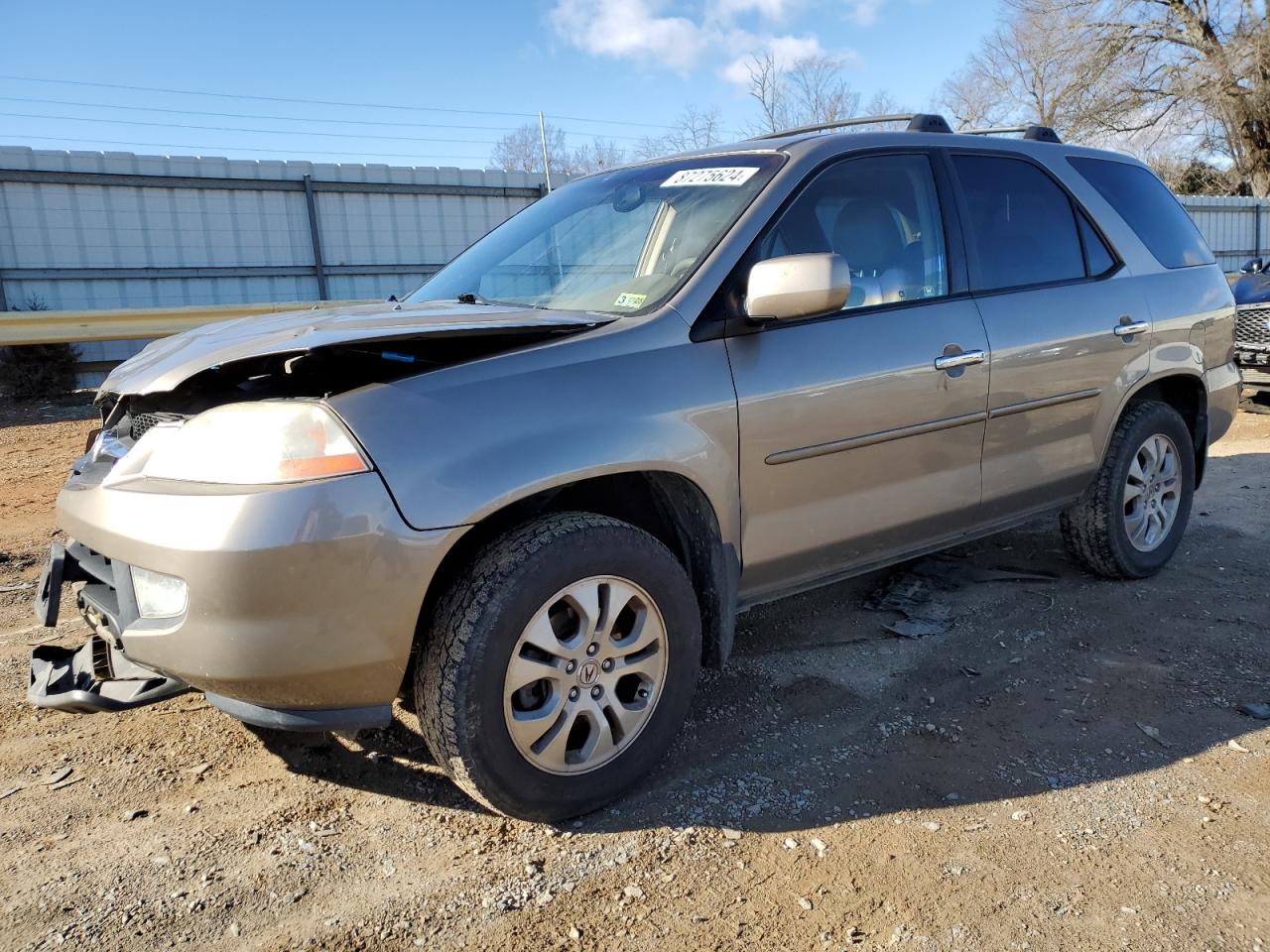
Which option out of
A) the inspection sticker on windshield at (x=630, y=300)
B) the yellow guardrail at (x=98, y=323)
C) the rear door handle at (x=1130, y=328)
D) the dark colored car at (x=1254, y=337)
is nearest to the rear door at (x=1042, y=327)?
the rear door handle at (x=1130, y=328)

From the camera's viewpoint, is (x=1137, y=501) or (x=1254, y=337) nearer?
(x=1137, y=501)

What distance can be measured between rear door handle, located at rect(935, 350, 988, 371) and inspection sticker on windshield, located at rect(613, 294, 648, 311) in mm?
1124

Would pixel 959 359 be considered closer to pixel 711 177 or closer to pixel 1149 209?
pixel 711 177

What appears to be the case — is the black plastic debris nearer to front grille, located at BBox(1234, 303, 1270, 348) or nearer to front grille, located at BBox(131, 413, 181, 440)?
front grille, located at BBox(131, 413, 181, 440)

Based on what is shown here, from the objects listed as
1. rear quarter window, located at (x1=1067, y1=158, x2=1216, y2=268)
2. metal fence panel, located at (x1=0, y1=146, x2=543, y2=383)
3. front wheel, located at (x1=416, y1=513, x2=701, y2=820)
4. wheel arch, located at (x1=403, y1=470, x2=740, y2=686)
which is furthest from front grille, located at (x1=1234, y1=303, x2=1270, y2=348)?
metal fence panel, located at (x1=0, y1=146, x2=543, y2=383)

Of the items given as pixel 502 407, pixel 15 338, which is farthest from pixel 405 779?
pixel 15 338

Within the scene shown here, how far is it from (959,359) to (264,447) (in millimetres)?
2382

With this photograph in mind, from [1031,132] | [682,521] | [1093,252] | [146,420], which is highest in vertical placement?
[1031,132]

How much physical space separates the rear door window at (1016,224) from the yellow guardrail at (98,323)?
26.3ft

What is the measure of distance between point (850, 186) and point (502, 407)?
169 cm

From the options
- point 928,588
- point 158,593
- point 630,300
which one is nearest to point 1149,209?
point 928,588

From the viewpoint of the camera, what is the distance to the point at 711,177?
3330mm

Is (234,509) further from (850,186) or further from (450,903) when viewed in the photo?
(850,186)

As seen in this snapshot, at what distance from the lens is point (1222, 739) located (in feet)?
10.1
